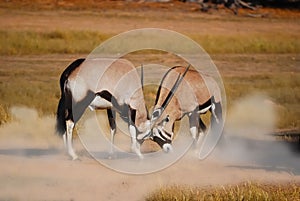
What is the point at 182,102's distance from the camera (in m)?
11.4

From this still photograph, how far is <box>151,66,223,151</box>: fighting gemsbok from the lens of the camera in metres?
10.9

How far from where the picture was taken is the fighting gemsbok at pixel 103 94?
1106 cm

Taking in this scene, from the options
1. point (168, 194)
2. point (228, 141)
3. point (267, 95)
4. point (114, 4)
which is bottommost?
point (114, 4)

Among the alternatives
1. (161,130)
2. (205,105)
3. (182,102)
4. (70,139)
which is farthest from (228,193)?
(70,139)

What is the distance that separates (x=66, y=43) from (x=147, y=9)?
24.3 ft

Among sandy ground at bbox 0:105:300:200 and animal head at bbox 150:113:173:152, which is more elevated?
animal head at bbox 150:113:173:152

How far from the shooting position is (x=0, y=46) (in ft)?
78.3

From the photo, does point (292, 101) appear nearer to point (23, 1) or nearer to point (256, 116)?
point (256, 116)

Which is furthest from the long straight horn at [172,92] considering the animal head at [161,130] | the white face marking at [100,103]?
the white face marking at [100,103]

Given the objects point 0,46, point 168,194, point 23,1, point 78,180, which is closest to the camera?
point 168,194

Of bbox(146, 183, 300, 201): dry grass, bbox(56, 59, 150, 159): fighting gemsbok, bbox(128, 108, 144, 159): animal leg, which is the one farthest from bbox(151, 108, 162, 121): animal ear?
bbox(146, 183, 300, 201): dry grass

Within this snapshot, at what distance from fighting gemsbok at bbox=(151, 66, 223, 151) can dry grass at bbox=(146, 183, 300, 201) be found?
128 centimetres

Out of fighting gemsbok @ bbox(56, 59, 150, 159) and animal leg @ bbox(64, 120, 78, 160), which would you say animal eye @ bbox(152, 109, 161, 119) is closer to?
fighting gemsbok @ bbox(56, 59, 150, 159)

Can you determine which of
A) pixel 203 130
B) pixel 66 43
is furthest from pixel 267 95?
pixel 66 43
